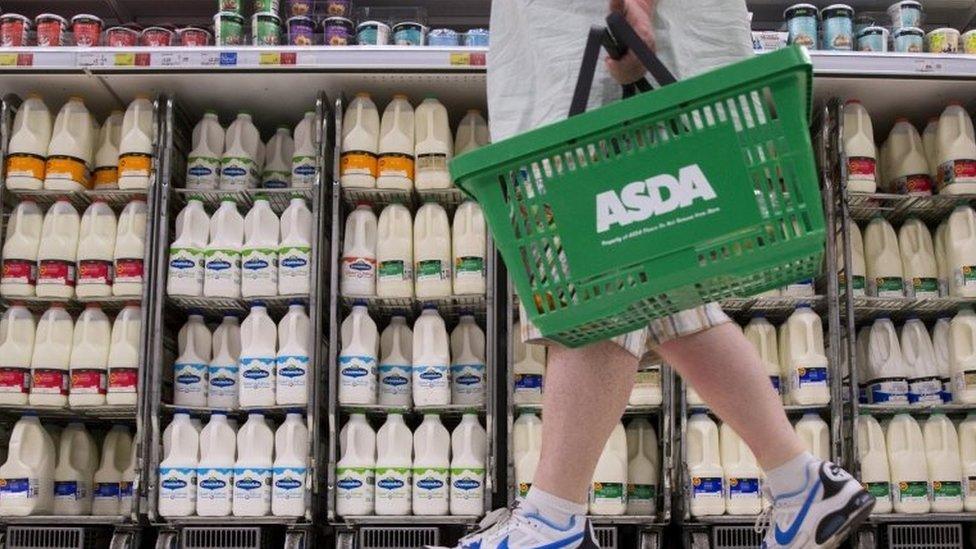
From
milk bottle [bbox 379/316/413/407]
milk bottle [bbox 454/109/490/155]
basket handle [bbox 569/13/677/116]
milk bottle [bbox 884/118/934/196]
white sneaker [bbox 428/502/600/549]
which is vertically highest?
milk bottle [bbox 454/109/490/155]

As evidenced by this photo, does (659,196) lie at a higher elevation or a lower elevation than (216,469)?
higher

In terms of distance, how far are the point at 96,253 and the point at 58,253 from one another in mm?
158

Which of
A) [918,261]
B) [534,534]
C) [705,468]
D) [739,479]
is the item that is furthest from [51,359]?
[918,261]

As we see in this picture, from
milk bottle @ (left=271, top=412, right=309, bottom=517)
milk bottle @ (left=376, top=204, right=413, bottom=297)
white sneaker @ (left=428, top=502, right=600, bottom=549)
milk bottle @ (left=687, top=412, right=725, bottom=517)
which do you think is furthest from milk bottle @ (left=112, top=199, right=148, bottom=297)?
white sneaker @ (left=428, top=502, right=600, bottom=549)

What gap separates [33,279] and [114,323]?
372 millimetres

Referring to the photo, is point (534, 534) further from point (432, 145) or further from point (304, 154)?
point (304, 154)

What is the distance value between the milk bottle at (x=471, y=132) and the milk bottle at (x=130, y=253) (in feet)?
4.51

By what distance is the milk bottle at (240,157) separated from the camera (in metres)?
4.77

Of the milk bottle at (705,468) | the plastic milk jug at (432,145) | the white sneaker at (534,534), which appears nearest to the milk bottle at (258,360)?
the plastic milk jug at (432,145)

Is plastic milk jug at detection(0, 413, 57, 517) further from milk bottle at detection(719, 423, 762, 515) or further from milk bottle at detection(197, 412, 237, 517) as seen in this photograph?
milk bottle at detection(719, 423, 762, 515)

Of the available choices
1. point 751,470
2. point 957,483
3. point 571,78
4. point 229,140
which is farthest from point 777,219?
point 229,140

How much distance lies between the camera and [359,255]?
14.9ft

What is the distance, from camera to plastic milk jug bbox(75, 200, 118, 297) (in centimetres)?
454

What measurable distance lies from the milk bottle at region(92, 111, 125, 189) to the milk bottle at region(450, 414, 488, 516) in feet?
6.18
